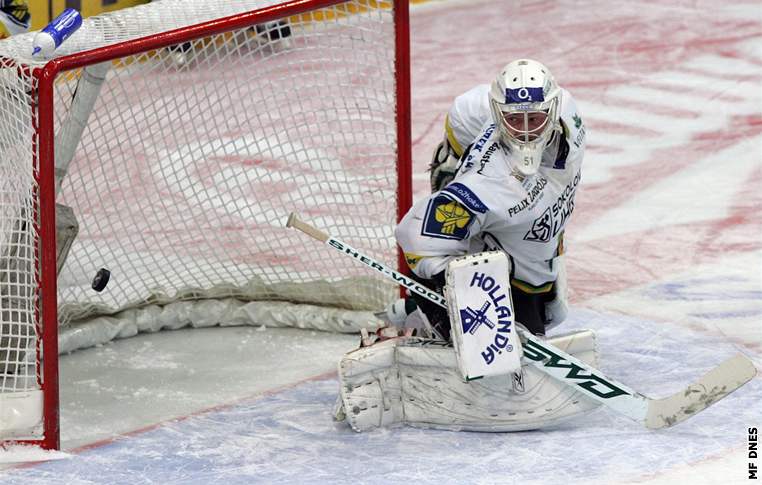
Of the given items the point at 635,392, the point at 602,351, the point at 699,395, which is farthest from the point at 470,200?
the point at 602,351

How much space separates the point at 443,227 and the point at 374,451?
1.84 ft

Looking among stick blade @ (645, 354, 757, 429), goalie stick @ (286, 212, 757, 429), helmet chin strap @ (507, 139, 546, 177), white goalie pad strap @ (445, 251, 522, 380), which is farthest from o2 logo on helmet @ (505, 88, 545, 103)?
stick blade @ (645, 354, 757, 429)

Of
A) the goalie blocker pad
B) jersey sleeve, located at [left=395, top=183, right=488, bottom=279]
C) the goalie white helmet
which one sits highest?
the goalie white helmet

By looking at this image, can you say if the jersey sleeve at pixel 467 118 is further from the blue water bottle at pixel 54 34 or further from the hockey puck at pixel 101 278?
the blue water bottle at pixel 54 34

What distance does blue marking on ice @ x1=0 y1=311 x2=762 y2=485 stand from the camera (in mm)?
3785

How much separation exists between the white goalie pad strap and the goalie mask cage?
910 mm

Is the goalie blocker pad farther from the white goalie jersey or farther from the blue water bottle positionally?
the blue water bottle

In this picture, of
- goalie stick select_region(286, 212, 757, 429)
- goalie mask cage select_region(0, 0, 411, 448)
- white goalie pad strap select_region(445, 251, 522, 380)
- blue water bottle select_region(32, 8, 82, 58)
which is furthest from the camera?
goalie mask cage select_region(0, 0, 411, 448)

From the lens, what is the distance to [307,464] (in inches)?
152

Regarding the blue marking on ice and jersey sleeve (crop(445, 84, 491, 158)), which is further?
jersey sleeve (crop(445, 84, 491, 158))

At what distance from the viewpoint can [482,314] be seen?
3859 mm

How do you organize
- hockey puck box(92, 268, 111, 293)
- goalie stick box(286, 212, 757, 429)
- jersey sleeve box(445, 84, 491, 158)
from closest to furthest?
goalie stick box(286, 212, 757, 429) < hockey puck box(92, 268, 111, 293) < jersey sleeve box(445, 84, 491, 158)

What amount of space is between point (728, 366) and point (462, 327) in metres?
Answer: 0.68

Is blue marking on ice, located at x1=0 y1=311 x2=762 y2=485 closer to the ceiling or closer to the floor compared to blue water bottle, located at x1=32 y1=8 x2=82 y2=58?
closer to the floor
